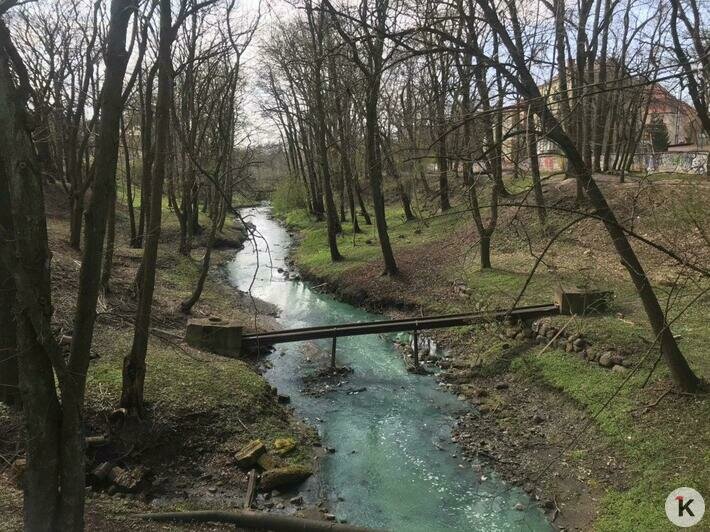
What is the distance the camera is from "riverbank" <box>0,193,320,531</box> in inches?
231

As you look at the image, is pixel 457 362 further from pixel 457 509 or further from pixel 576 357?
pixel 457 509

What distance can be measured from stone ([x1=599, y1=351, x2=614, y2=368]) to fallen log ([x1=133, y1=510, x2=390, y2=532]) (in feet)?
18.5

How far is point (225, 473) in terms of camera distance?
7.22 meters

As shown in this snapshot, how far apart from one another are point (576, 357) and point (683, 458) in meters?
3.56

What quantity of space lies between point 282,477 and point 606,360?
586cm

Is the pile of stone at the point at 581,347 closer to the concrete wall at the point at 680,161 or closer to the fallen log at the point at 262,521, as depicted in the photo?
the concrete wall at the point at 680,161

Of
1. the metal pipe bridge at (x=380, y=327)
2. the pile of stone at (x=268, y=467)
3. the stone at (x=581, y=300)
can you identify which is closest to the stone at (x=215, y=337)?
the metal pipe bridge at (x=380, y=327)

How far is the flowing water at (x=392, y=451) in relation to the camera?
22.1 ft

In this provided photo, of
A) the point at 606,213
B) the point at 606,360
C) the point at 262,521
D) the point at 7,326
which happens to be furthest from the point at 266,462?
the point at 606,360

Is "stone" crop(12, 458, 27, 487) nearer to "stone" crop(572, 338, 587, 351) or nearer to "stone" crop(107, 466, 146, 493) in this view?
"stone" crop(107, 466, 146, 493)

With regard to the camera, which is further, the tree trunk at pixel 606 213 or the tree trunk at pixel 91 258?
the tree trunk at pixel 606 213

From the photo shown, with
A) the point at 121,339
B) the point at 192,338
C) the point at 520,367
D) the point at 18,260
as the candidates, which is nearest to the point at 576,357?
the point at 520,367

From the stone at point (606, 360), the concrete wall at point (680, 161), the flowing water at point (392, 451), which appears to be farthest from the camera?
the stone at point (606, 360)

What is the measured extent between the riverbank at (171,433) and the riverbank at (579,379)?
3.25 m
